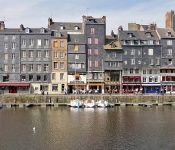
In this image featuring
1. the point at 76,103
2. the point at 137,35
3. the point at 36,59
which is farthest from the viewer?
the point at 137,35

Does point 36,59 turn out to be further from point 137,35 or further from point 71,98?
point 137,35

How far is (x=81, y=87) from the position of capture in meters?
107

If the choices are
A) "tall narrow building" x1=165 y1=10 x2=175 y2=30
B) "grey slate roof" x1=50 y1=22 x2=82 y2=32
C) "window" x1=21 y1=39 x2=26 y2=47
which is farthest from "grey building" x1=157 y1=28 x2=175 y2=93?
"window" x1=21 y1=39 x2=26 y2=47

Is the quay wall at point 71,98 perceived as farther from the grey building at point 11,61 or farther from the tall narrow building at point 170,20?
the tall narrow building at point 170,20

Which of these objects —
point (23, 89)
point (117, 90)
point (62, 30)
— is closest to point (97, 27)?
point (62, 30)

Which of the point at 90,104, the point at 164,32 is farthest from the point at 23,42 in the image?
the point at 164,32

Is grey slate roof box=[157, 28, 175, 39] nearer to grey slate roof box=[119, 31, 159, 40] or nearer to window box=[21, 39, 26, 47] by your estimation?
grey slate roof box=[119, 31, 159, 40]

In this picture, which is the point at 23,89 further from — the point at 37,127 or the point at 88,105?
the point at 37,127

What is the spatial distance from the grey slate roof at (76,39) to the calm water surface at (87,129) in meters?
27.7

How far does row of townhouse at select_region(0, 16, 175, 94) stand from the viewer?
347 feet

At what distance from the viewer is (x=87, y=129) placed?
59.5m

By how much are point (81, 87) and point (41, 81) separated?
9.37 meters

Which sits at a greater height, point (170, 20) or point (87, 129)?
point (170, 20)

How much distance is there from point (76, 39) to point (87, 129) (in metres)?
51.0
